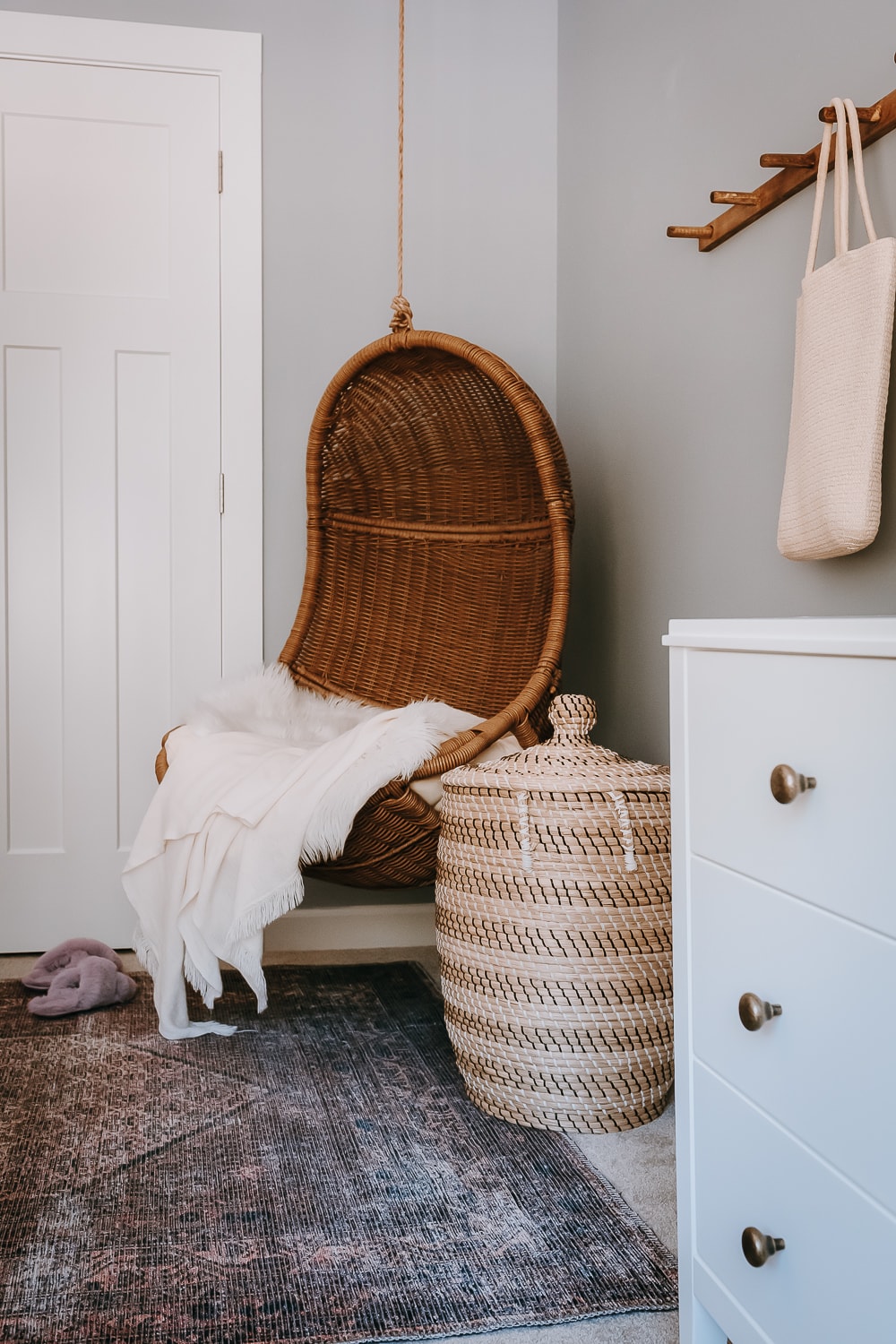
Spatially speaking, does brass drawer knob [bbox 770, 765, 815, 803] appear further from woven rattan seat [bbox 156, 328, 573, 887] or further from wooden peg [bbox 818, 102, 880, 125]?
woven rattan seat [bbox 156, 328, 573, 887]

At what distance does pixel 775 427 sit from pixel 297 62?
1788 millimetres

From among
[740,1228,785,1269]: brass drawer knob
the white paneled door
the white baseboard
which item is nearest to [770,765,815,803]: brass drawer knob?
[740,1228,785,1269]: brass drawer knob

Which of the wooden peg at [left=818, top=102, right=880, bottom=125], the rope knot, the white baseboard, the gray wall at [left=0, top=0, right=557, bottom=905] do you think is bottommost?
the white baseboard

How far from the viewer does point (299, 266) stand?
2689 millimetres

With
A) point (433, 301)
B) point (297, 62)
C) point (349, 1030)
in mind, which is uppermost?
point (297, 62)

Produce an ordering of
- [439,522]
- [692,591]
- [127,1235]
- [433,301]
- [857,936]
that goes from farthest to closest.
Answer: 1. [433,301]
2. [439,522]
3. [692,591]
4. [127,1235]
5. [857,936]

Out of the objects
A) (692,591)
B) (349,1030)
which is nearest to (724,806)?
(692,591)

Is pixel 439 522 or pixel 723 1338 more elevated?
pixel 439 522

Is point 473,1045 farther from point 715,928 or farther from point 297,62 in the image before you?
point 297,62

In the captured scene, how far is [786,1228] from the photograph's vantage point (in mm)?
795

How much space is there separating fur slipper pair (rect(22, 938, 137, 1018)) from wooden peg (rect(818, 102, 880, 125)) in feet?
6.14

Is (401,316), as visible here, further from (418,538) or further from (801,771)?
(801,771)

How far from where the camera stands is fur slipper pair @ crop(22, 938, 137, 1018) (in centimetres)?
204

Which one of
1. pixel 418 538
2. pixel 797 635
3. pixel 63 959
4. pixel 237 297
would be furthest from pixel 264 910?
pixel 237 297
